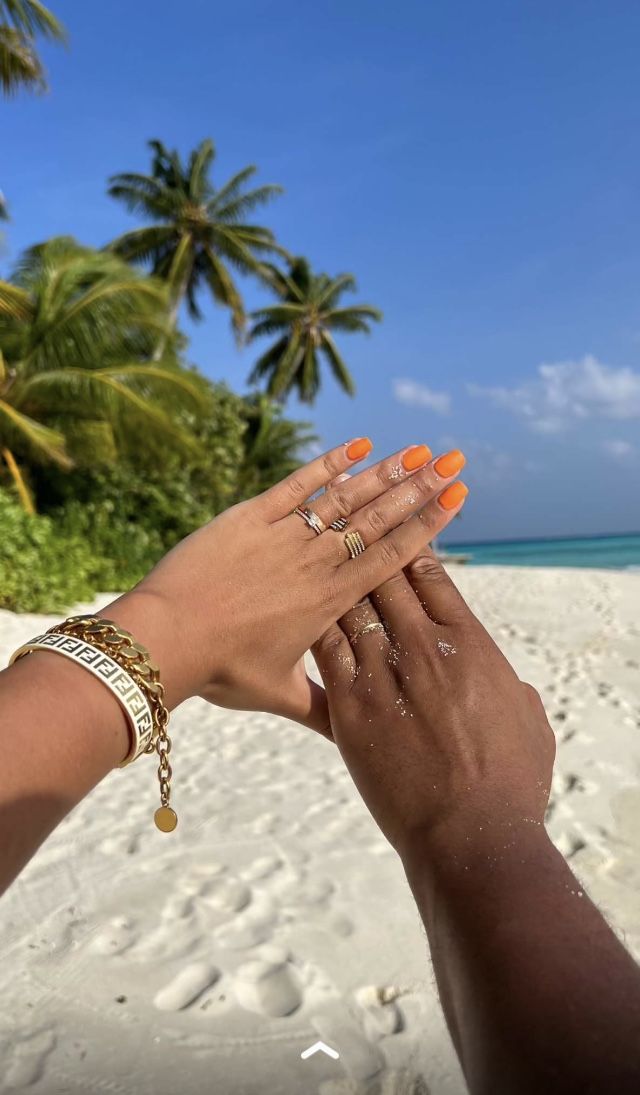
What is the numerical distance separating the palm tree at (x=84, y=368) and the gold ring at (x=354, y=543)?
34.1ft

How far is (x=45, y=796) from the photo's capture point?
3.45 ft

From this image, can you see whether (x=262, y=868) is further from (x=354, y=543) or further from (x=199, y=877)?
(x=354, y=543)

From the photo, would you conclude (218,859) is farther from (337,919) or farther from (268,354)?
(268,354)

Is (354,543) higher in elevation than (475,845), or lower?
higher

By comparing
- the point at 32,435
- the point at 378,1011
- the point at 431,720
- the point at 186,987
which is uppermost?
the point at 32,435

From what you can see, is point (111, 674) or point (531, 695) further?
point (531, 695)

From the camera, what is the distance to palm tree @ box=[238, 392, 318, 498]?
23.9 metres

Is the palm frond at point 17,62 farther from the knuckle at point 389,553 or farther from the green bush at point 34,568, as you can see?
the knuckle at point 389,553

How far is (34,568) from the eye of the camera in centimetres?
1005

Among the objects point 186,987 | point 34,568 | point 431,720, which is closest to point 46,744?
point 431,720

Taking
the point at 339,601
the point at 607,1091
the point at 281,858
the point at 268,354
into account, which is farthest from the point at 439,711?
the point at 268,354

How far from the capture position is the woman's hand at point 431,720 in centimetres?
125

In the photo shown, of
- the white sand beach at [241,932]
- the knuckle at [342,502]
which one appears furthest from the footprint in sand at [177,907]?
the knuckle at [342,502]

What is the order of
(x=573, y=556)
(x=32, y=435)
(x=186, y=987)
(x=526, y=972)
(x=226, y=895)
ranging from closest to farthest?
(x=526, y=972) < (x=186, y=987) < (x=226, y=895) < (x=32, y=435) < (x=573, y=556)
